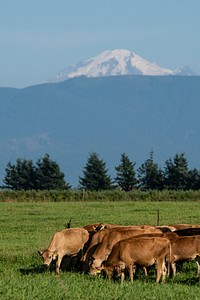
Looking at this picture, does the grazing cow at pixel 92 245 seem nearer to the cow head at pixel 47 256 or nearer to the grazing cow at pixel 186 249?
the cow head at pixel 47 256

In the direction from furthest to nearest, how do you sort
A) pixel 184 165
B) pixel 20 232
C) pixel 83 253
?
1. pixel 184 165
2. pixel 20 232
3. pixel 83 253

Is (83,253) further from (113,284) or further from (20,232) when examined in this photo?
(20,232)

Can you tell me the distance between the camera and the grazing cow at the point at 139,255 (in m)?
20.3

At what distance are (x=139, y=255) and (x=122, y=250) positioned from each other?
1.39ft

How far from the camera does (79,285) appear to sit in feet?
63.4

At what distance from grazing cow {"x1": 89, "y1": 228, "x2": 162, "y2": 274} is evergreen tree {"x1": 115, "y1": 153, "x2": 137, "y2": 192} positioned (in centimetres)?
6650

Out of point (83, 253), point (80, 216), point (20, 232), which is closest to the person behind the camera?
point (83, 253)

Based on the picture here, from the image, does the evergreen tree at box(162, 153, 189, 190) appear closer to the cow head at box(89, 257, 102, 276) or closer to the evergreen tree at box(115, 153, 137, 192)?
the evergreen tree at box(115, 153, 137, 192)

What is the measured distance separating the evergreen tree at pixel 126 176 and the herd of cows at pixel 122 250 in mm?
65458

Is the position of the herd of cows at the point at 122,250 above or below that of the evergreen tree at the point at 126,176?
below

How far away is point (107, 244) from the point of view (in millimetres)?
21891

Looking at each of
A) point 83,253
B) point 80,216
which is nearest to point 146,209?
point 80,216

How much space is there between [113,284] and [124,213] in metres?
26.7

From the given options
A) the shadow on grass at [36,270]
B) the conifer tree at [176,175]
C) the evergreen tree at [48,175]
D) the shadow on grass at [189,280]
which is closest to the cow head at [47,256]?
the shadow on grass at [36,270]
